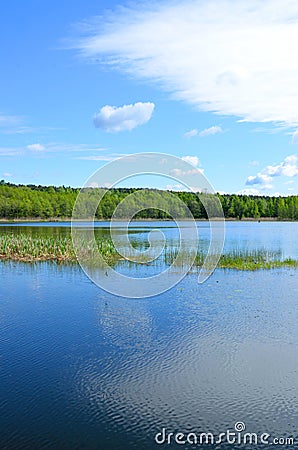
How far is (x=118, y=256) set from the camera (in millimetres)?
24547

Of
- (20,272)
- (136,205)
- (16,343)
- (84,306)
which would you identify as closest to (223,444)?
(16,343)

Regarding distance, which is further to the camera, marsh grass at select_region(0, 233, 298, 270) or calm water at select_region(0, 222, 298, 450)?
marsh grass at select_region(0, 233, 298, 270)

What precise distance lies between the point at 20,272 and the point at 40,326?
9.12 meters

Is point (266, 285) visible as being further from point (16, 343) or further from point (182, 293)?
point (16, 343)

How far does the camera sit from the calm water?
6.62 m

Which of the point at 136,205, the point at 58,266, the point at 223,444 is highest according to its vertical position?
the point at 136,205

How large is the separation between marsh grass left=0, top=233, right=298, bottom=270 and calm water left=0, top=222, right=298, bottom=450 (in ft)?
21.2

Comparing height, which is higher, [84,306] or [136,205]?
[136,205]

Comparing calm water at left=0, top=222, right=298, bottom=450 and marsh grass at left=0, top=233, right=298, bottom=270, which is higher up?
marsh grass at left=0, top=233, right=298, bottom=270

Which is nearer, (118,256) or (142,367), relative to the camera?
(142,367)

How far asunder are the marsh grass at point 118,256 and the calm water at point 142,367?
6.47 meters

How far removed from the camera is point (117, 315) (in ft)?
41.2

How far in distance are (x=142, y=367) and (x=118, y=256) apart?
1593cm

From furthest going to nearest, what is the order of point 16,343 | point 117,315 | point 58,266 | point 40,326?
point 58,266 → point 117,315 → point 40,326 → point 16,343
